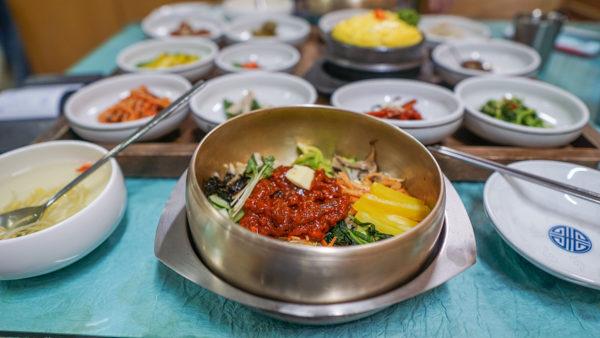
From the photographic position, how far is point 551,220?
60.2 inches

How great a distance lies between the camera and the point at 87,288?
1.34 meters

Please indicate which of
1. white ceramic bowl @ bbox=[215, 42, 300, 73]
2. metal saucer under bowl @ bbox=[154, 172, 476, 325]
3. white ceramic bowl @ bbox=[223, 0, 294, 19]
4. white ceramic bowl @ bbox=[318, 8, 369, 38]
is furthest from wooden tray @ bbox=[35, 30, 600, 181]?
white ceramic bowl @ bbox=[223, 0, 294, 19]

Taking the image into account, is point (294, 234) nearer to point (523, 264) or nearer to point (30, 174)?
point (523, 264)

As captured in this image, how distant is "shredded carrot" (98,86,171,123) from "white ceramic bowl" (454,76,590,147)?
165 centimetres

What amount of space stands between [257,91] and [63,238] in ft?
4.81

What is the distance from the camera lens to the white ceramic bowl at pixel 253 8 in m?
3.83

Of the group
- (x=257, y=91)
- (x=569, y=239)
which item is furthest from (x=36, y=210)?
(x=569, y=239)

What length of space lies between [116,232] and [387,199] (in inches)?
42.3

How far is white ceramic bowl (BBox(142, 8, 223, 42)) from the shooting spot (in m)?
3.71

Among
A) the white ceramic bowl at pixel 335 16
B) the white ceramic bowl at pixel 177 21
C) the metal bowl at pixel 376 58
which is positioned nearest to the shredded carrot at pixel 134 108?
the metal bowl at pixel 376 58

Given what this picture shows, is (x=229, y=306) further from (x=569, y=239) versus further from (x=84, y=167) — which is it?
(x=569, y=239)

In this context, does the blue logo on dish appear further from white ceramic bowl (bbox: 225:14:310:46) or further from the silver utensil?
white ceramic bowl (bbox: 225:14:310:46)

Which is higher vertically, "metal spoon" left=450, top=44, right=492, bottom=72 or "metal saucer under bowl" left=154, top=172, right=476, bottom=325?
"metal spoon" left=450, top=44, right=492, bottom=72

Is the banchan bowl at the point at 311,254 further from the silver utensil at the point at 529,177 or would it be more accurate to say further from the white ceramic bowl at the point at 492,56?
the white ceramic bowl at the point at 492,56
